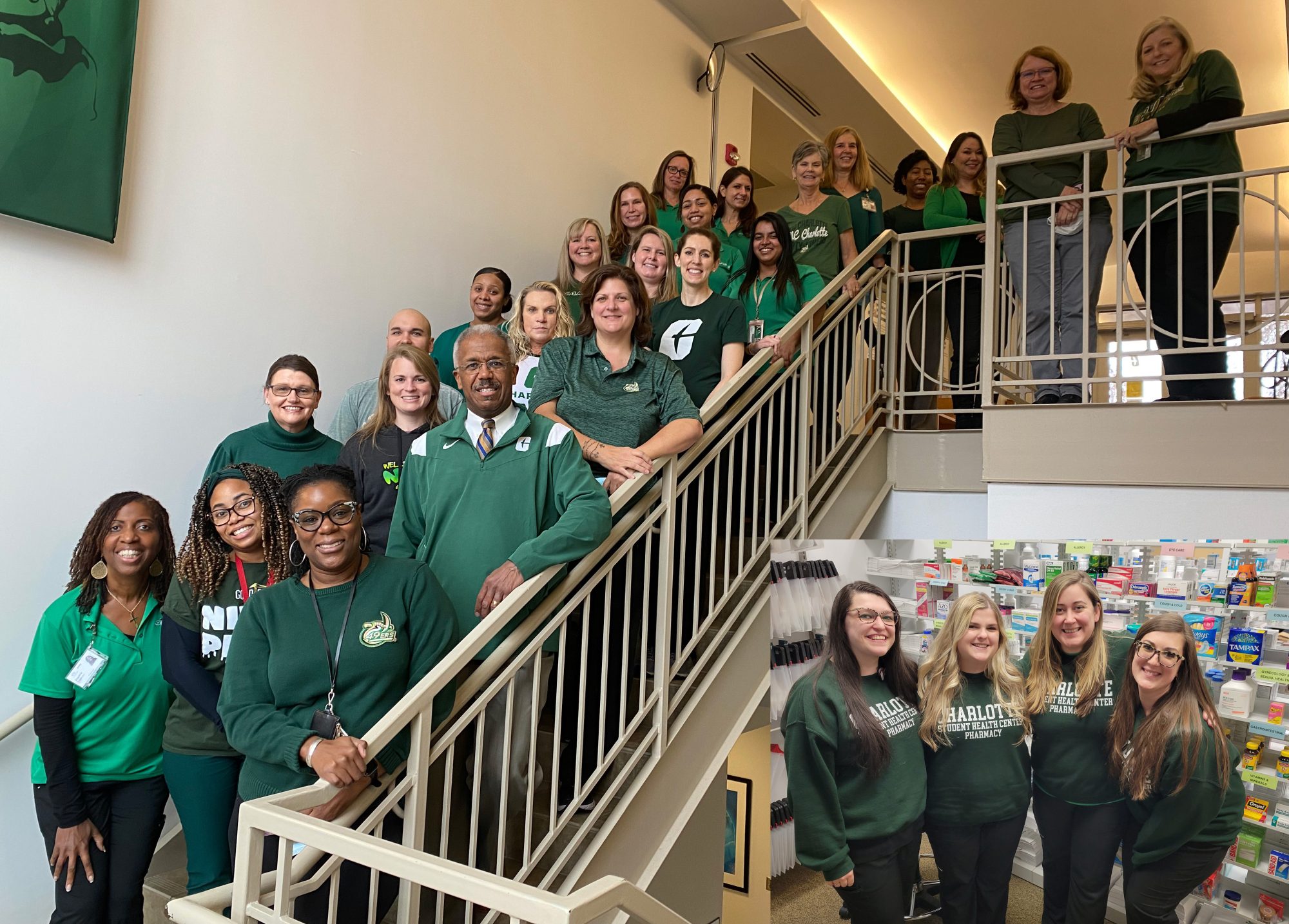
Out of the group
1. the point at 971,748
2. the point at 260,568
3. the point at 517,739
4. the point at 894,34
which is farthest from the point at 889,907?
the point at 894,34

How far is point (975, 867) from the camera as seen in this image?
1826mm

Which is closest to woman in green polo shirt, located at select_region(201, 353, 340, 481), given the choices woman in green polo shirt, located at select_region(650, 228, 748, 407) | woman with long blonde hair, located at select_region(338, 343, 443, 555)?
woman with long blonde hair, located at select_region(338, 343, 443, 555)

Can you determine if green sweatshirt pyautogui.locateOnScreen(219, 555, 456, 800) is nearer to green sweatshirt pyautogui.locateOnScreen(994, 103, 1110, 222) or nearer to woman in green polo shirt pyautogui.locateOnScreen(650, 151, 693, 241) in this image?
green sweatshirt pyautogui.locateOnScreen(994, 103, 1110, 222)

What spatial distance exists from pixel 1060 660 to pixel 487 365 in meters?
1.42

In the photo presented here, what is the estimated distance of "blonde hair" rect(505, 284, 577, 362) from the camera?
329 centimetres

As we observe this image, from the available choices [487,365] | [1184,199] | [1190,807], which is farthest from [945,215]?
[1190,807]

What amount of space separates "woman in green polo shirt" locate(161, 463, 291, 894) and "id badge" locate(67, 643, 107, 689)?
0.24m

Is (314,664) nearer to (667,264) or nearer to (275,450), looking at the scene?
(275,450)

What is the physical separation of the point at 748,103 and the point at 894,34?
4.14 ft

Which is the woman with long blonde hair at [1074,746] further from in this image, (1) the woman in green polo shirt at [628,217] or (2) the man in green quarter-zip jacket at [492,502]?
(1) the woman in green polo shirt at [628,217]

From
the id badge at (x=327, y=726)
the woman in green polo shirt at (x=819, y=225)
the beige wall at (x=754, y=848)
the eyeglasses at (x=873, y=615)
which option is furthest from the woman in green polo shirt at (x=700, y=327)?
the beige wall at (x=754, y=848)

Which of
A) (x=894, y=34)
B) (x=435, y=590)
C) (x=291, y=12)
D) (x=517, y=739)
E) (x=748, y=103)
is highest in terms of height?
(x=894, y=34)

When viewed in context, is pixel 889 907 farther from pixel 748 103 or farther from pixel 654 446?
pixel 748 103

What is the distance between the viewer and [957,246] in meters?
4.44
